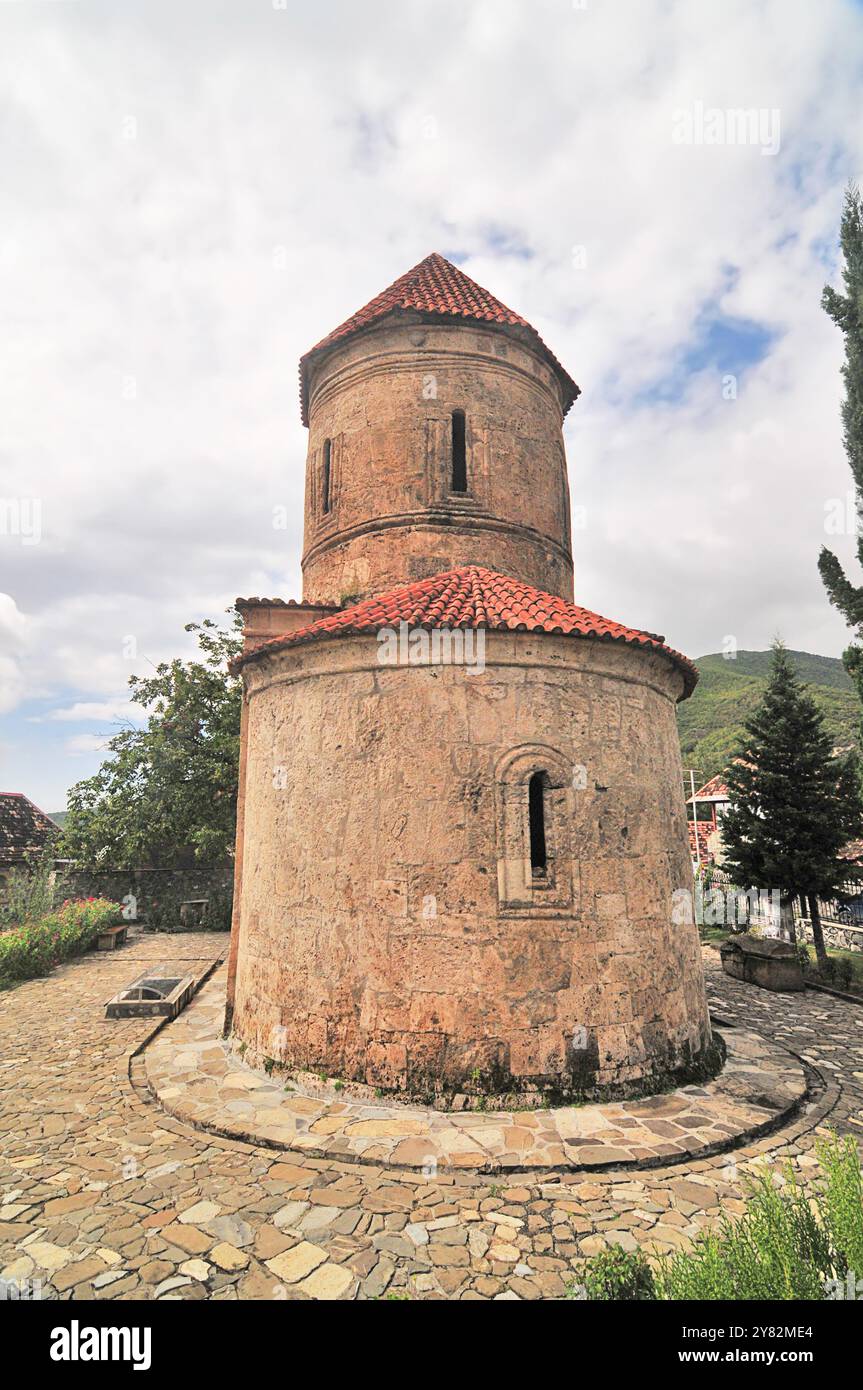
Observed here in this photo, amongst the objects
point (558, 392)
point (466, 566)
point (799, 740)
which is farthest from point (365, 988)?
point (799, 740)

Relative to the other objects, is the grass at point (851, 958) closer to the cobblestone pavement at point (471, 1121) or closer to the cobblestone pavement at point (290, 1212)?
the cobblestone pavement at point (471, 1121)

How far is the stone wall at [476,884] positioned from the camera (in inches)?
245

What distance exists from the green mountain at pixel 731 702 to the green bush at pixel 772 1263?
1517 inches

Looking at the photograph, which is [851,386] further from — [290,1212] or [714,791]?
[714,791]

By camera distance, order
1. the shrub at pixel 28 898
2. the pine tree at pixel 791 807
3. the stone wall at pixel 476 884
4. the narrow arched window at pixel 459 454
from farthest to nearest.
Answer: the shrub at pixel 28 898 < the pine tree at pixel 791 807 < the narrow arched window at pixel 459 454 < the stone wall at pixel 476 884

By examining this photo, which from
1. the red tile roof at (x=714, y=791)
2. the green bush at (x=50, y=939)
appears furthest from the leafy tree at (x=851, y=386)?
the red tile roof at (x=714, y=791)

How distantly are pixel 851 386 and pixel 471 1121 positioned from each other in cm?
1446

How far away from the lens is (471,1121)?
575 cm
